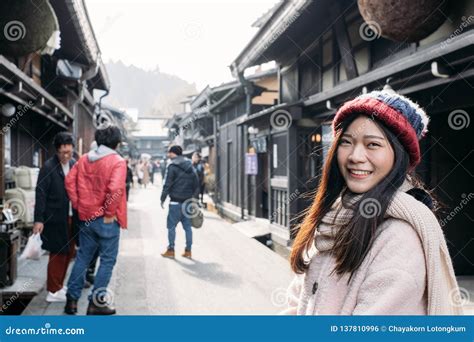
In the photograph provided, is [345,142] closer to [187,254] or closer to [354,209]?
[354,209]

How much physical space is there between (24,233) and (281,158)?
531 cm

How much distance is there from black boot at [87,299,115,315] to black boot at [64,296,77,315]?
5.5 inches

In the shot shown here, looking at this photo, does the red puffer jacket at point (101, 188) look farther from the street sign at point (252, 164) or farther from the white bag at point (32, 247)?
the street sign at point (252, 164)

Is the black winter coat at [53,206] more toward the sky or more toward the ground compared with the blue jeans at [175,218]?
more toward the sky

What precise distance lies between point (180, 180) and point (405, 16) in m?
4.99

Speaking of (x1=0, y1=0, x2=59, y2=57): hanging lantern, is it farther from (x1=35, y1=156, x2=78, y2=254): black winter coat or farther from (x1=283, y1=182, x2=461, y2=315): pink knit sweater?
(x1=283, y1=182, x2=461, y2=315): pink knit sweater

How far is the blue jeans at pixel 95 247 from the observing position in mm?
4773

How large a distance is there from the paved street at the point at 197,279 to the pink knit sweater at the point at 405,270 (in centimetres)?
404

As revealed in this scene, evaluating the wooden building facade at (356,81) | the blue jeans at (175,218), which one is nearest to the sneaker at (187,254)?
the blue jeans at (175,218)

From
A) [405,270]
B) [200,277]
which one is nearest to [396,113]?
[405,270]

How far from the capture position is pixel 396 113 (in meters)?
1.45

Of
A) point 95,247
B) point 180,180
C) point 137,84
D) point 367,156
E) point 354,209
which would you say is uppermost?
point 137,84

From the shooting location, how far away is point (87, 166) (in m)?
4.88

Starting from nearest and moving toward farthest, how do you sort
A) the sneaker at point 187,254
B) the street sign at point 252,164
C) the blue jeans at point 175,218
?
the blue jeans at point 175,218 → the sneaker at point 187,254 → the street sign at point 252,164
